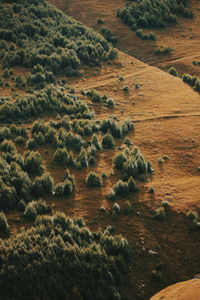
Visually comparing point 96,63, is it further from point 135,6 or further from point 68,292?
point 68,292

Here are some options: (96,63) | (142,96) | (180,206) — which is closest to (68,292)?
(180,206)


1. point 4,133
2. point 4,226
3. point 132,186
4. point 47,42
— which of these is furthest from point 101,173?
point 47,42

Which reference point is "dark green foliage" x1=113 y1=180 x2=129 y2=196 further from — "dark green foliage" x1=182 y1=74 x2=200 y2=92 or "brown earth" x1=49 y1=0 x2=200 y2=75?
"brown earth" x1=49 y1=0 x2=200 y2=75

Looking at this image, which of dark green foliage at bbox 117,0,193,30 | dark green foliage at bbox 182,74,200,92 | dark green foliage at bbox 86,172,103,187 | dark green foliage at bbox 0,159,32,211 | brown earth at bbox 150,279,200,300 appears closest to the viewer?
brown earth at bbox 150,279,200,300

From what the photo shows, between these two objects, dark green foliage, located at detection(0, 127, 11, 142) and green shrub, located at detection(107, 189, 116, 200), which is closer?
green shrub, located at detection(107, 189, 116, 200)

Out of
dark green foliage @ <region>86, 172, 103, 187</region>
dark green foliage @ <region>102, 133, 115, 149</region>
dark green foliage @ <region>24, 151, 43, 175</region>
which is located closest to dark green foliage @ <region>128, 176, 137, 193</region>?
dark green foliage @ <region>86, 172, 103, 187</region>

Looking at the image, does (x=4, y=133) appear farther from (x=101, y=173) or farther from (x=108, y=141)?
(x=101, y=173)

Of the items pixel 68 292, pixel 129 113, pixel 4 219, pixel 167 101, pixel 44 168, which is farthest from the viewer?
pixel 167 101
